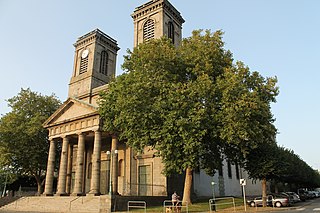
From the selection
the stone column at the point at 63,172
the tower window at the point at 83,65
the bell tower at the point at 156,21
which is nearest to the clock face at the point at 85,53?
the tower window at the point at 83,65

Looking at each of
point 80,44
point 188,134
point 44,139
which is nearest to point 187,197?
point 188,134

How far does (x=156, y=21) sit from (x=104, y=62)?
11754 millimetres

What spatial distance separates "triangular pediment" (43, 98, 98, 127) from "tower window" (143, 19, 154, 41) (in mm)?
13908

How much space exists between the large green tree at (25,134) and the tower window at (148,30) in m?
16.8

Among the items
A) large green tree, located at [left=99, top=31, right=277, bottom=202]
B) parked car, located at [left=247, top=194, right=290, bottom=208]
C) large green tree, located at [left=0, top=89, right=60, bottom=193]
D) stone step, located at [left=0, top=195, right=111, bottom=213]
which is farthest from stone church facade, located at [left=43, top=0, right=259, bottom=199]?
parked car, located at [left=247, top=194, right=290, bottom=208]

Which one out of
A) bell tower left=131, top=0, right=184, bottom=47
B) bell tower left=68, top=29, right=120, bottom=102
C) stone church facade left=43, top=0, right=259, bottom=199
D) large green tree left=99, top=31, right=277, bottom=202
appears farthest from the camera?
bell tower left=68, top=29, right=120, bottom=102

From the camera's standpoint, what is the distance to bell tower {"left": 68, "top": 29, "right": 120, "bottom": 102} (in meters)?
43.2

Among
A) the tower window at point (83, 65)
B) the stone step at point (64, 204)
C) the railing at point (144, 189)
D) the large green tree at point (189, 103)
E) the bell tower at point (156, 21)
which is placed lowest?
the stone step at point (64, 204)

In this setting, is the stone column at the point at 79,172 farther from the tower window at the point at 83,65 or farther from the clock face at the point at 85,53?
the clock face at the point at 85,53

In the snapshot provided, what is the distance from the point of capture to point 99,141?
29.0 meters

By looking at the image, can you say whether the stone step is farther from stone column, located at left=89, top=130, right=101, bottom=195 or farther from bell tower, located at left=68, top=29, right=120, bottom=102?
bell tower, located at left=68, top=29, right=120, bottom=102

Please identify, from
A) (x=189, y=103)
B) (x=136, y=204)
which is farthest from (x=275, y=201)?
(x=189, y=103)

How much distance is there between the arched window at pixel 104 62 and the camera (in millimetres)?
45781

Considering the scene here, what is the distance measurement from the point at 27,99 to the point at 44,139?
6.32m
